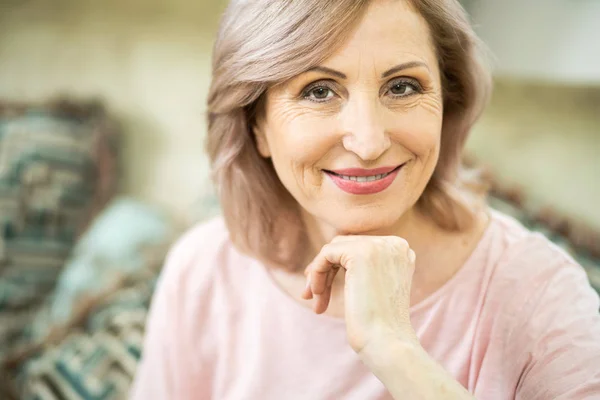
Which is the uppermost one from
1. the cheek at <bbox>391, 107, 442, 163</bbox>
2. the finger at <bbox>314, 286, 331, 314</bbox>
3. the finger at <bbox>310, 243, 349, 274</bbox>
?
the cheek at <bbox>391, 107, 442, 163</bbox>

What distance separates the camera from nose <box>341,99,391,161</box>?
0.85m

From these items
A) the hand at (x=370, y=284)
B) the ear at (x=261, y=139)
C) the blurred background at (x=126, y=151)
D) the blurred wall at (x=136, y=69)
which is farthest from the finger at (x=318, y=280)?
the blurred wall at (x=136, y=69)

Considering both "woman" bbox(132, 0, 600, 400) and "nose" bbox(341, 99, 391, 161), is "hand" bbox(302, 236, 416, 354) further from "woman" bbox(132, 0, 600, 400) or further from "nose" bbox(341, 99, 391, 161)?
"nose" bbox(341, 99, 391, 161)

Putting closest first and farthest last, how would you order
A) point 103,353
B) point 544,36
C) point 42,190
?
point 103,353 → point 544,36 → point 42,190

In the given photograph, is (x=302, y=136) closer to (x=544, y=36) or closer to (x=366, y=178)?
(x=366, y=178)

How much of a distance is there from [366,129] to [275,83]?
0.55 ft

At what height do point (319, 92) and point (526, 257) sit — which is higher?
point (319, 92)

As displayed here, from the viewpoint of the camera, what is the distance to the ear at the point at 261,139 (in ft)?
3.40

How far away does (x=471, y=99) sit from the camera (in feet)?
3.44

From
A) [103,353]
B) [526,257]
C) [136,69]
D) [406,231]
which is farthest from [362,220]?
[136,69]

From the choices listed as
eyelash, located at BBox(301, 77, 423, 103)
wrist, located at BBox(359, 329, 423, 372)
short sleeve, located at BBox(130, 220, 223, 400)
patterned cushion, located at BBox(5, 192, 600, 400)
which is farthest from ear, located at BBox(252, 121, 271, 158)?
patterned cushion, located at BBox(5, 192, 600, 400)

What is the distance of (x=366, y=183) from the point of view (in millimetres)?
896

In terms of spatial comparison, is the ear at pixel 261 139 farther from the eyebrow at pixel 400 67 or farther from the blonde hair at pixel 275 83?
the eyebrow at pixel 400 67

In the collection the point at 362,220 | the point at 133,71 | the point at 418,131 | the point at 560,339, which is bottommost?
the point at 560,339
